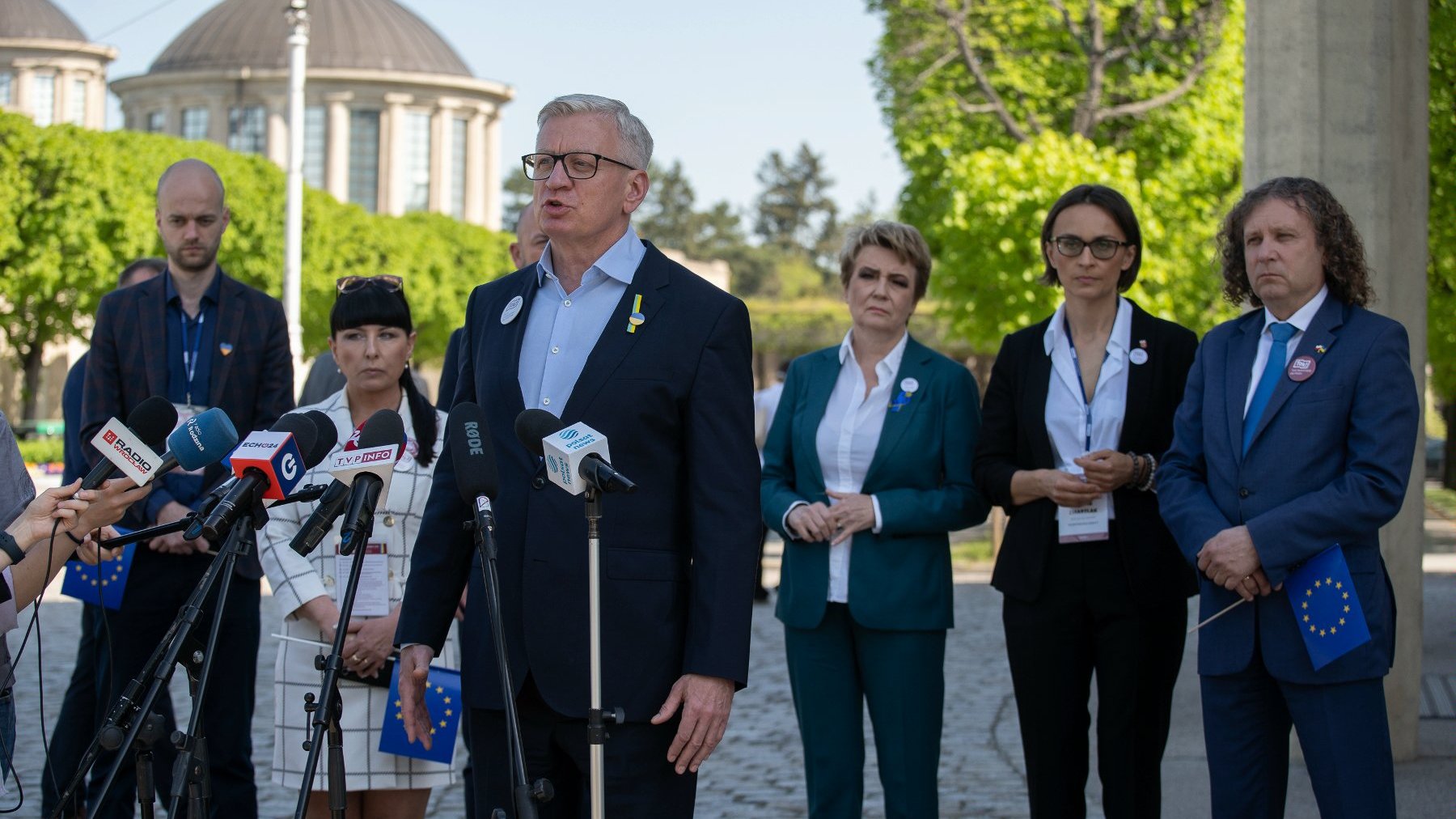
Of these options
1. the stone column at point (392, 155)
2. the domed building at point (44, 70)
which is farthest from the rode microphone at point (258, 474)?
the stone column at point (392, 155)

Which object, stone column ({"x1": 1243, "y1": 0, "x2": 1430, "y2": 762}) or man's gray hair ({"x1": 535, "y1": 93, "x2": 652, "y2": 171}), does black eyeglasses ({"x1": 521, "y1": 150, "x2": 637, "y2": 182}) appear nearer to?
man's gray hair ({"x1": 535, "y1": 93, "x2": 652, "y2": 171})

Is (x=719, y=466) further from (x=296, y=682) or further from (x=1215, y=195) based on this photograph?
(x=1215, y=195)

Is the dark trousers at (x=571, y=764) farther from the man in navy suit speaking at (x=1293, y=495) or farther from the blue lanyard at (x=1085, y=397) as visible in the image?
the blue lanyard at (x=1085, y=397)

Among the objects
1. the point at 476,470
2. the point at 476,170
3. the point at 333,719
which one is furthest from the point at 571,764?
the point at 476,170

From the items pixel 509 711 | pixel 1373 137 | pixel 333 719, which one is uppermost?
pixel 1373 137

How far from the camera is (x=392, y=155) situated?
10988 cm

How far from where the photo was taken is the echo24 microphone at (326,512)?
12.8 feet

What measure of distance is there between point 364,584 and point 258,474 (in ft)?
6.39

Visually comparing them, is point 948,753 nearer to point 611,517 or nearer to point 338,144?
A: point 611,517

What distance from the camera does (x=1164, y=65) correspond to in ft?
110

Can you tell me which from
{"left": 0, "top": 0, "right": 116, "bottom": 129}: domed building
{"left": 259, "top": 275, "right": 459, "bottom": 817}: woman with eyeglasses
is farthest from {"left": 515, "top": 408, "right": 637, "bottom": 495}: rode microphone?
{"left": 0, "top": 0, "right": 116, "bottom": 129}: domed building

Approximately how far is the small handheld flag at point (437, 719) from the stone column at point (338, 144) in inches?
4170

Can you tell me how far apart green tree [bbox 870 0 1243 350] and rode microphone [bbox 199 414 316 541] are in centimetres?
2015

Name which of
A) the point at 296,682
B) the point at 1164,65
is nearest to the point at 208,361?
the point at 296,682
